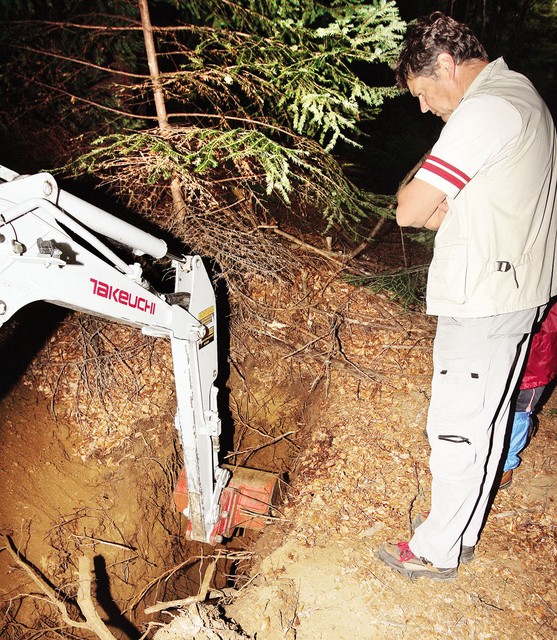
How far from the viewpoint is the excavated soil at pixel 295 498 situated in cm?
272

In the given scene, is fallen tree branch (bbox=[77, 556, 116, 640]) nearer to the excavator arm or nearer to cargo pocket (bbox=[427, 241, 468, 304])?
the excavator arm

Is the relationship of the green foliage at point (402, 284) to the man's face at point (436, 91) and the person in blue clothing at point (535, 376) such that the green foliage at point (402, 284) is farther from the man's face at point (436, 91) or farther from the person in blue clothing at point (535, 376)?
the man's face at point (436, 91)

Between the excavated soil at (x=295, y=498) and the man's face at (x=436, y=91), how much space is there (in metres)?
2.69

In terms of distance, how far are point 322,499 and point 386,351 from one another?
Answer: 1883 mm

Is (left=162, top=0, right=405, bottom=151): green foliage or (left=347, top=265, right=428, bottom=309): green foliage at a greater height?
(left=162, top=0, right=405, bottom=151): green foliage

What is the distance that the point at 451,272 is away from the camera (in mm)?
2100

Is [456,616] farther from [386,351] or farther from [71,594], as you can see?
[71,594]

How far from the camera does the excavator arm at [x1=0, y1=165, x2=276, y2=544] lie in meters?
1.61

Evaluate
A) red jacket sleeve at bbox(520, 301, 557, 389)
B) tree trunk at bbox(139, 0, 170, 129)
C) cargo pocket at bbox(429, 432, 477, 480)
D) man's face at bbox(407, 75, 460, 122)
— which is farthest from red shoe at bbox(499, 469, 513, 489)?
tree trunk at bbox(139, 0, 170, 129)

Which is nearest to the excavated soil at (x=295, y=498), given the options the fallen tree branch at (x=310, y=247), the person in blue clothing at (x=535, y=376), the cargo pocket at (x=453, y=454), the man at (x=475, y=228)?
the fallen tree branch at (x=310, y=247)

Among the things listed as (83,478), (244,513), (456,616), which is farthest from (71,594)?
(456,616)

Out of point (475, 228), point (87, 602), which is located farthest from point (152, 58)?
point (87, 602)

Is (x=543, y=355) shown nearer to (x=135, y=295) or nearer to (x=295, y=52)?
(x=135, y=295)

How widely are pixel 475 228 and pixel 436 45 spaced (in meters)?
0.85
